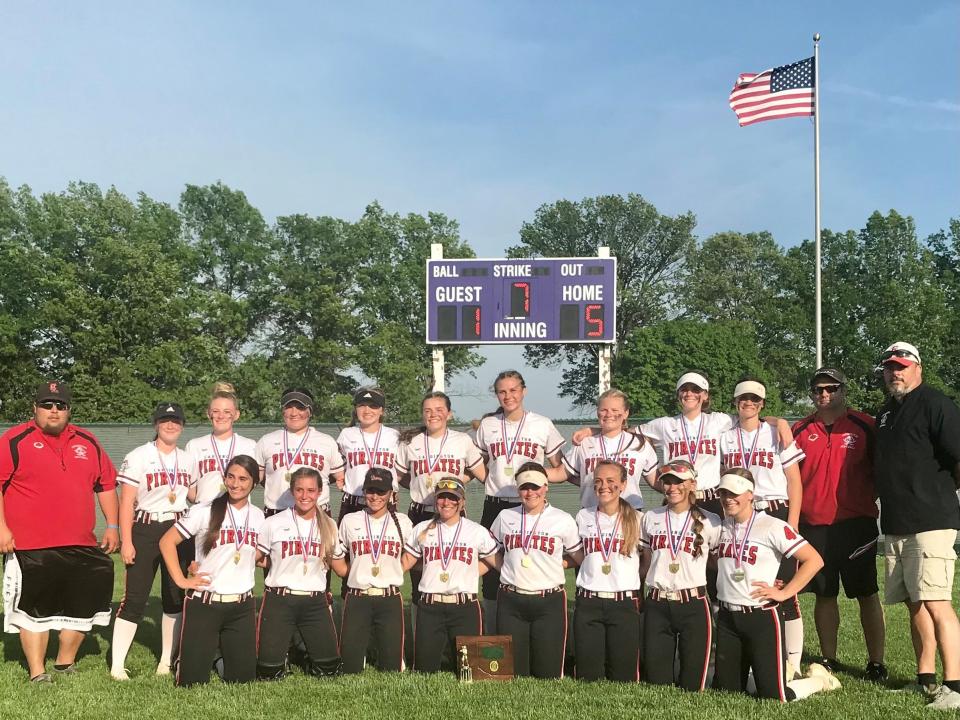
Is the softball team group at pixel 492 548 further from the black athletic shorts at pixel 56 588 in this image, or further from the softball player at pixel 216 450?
the black athletic shorts at pixel 56 588

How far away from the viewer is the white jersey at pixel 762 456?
650cm

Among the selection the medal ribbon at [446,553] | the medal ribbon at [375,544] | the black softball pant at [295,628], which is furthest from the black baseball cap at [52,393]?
the medal ribbon at [446,553]

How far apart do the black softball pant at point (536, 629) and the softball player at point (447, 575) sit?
0.24 meters

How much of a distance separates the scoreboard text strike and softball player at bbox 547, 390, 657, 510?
10.1 metres

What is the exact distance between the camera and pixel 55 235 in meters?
39.9

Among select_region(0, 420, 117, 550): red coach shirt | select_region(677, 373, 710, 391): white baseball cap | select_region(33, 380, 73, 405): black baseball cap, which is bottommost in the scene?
select_region(0, 420, 117, 550): red coach shirt

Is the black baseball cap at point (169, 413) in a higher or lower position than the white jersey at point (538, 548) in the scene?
higher

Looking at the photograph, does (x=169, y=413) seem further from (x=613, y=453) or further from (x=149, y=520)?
(x=613, y=453)

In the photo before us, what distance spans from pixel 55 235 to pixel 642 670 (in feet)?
129

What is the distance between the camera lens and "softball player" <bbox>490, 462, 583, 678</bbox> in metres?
6.20

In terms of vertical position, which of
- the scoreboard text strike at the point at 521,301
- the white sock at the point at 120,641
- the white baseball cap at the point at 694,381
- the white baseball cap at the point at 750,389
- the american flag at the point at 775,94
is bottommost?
the white sock at the point at 120,641

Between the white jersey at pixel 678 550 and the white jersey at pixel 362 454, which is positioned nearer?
the white jersey at pixel 678 550

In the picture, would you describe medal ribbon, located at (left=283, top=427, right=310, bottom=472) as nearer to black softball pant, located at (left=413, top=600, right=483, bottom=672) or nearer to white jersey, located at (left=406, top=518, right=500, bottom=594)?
white jersey, located at (left=406, top=518, right=500, bottom=594)

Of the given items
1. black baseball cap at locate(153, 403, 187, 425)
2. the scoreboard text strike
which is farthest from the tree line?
black baseball cap at locate(153, 403, 187, 425)
